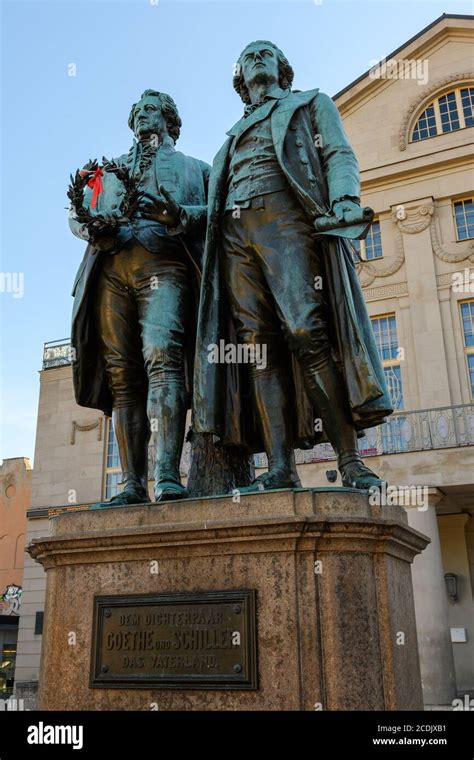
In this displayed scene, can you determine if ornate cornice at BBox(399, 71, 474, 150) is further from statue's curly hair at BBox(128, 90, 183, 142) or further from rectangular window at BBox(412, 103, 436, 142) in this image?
statue's curly hair at BBox(128, 90, 183, 142)

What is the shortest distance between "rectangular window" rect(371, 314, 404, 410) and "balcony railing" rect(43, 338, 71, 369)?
12121 millimetres

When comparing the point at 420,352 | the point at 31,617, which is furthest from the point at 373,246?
the point at 31,617

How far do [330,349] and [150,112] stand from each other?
246 centimetres

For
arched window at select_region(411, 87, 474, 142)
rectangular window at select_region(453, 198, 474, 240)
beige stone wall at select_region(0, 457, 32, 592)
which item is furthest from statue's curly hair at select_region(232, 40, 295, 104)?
beige stone wall at select_region(0, 457, 32, 592)

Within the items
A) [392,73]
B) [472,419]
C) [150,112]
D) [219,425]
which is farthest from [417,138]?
[219,425]

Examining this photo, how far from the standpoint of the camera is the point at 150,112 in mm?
5594

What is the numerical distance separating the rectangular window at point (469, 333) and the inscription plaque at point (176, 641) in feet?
58.1

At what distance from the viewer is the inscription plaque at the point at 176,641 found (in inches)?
141

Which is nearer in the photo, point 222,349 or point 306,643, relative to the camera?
point 306,643

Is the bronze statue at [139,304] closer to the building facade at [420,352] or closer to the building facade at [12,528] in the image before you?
the building facade at [420,352]

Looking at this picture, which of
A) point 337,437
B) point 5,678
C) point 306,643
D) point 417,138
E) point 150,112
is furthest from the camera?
point 5,678

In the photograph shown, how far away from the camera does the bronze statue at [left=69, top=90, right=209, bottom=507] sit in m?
4.74

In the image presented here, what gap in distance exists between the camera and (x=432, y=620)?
1680 centimetres
